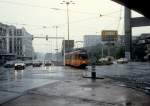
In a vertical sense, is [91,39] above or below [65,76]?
above

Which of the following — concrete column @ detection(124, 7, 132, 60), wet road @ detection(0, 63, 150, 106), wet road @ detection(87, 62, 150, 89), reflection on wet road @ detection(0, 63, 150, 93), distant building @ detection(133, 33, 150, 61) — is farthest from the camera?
distant building @ detection(133, 33, 150, 61)

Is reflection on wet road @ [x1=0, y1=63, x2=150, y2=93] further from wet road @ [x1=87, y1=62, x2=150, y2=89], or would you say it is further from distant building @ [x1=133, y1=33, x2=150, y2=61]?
distant building @ [x1=133, y1=33, x2=150, y2=61]

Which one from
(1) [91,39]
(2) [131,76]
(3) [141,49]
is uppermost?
(1) [91,39]

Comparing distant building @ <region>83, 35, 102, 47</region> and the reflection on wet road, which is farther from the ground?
distant building @ <region>83, 35, 102, 47</region>

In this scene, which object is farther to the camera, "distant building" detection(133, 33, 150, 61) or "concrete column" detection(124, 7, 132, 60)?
"distant building" detection(133, 33, 150, 61)

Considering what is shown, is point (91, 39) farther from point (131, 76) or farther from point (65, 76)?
point (65, 76)

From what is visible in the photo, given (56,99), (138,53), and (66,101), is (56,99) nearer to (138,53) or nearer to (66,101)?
(66,101)

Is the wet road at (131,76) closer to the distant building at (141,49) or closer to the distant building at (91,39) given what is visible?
the distant building at (141,49)

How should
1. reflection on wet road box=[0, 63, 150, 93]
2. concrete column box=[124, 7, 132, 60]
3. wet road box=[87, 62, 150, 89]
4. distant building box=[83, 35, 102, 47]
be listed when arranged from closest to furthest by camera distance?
wet road box=[87, 62, 150, 89] → reflection on wet road box=[0, 63, 150, 93] → concrete column box=[124, 7, 132, 60] → distant building box=[83, 35, 102, 47]

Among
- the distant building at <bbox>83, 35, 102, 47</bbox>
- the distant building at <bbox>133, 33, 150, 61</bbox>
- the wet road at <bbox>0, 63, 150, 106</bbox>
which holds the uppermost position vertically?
the distant building at <bbox>83, 35, 102, 47</bbox>

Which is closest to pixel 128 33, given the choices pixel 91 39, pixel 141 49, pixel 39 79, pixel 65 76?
pixel 141 49

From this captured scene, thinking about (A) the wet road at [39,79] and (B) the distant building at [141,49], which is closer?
(A) the wet road at [39,79]

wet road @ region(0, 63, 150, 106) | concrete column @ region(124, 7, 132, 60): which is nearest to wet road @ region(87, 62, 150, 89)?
wet road @ region(0, 63, 150, 106)

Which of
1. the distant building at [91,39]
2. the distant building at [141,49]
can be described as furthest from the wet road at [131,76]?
the distant building at [91,39]
